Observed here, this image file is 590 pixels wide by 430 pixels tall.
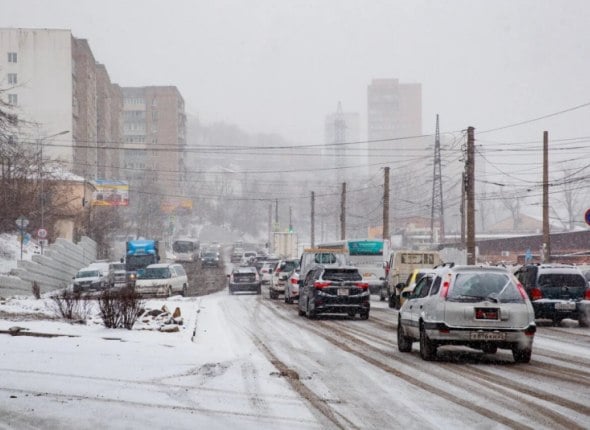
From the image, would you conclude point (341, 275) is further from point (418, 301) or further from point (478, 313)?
point (478, 313)

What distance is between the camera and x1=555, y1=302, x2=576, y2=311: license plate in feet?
85.3

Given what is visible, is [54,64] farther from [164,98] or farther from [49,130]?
[164,98]

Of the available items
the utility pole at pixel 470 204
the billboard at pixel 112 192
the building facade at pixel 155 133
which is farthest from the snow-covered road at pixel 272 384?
the building facade at pixel 155 133

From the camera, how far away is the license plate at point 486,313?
15.3 meters

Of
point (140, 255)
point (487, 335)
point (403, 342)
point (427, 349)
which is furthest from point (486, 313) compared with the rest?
point (140, 255)

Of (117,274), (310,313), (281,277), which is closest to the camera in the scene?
(310,313)

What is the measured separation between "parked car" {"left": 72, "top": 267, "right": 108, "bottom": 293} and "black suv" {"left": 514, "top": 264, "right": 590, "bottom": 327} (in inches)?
1126

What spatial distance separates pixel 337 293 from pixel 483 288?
1291cm

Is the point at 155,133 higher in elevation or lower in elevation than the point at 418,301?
higher

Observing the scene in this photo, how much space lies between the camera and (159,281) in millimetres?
43812

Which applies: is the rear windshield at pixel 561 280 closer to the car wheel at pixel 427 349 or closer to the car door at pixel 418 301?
the car door at pixel 418 301

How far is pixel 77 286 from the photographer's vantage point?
162 ft

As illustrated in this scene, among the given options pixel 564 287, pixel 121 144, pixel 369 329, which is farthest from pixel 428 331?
pixel 121 144

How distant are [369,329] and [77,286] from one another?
28600 mm
